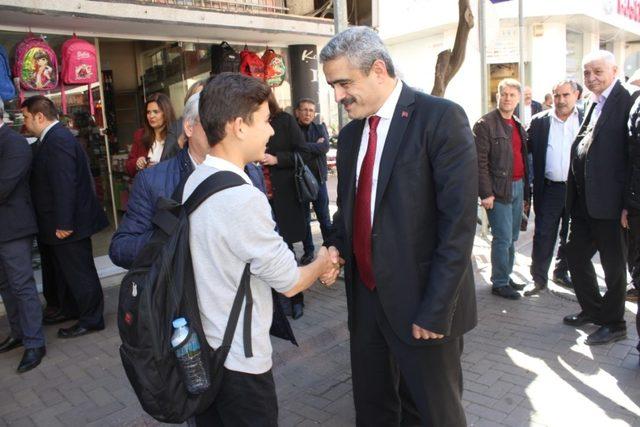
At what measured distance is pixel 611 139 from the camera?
4.13m

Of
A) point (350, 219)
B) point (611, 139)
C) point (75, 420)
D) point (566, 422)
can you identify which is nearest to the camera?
point (350, 219)

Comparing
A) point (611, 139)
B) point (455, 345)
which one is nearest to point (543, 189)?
point (611, 139)

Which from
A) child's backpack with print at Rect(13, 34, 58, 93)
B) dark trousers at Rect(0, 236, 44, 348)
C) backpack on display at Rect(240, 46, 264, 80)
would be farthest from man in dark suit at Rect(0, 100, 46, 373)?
backpack on display at Rect(240, 46, 264, 80)

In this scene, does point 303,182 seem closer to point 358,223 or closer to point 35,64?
point 358,223

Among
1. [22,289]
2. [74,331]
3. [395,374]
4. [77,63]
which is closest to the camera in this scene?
[395,374]

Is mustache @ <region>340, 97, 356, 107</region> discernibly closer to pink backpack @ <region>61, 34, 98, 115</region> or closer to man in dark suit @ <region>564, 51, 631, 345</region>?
man in dark suit @ <region>564, 51, 631, 345</region>

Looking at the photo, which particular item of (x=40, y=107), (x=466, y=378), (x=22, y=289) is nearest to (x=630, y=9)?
(x=466, y=378)

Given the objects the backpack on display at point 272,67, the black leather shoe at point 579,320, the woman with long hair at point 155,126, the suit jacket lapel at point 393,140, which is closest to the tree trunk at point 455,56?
the backpack on display at point 272,67

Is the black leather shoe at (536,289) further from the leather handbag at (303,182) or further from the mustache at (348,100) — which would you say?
the mustache at (348,100)

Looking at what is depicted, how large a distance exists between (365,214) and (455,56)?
507 cm

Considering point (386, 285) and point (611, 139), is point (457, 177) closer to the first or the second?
point (386, 285)

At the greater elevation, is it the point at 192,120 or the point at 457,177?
the point at 192,120

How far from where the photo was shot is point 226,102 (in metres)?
1.92

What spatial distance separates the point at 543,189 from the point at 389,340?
3641mm
